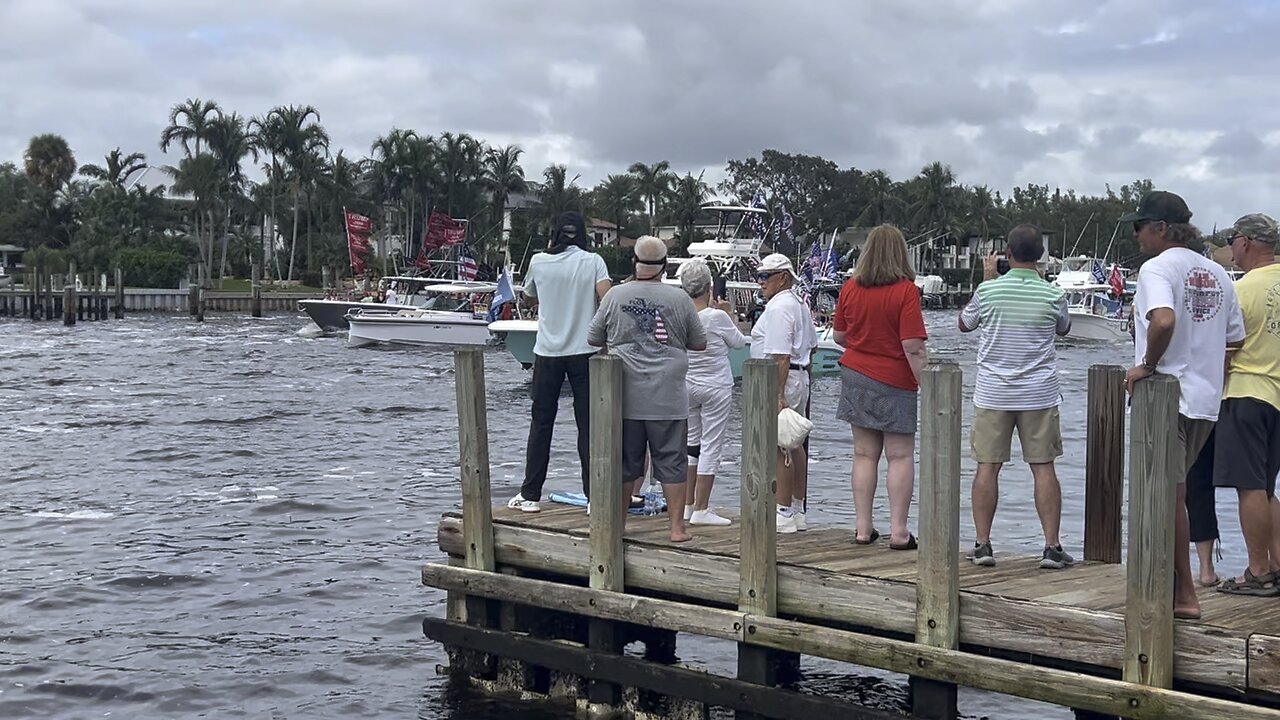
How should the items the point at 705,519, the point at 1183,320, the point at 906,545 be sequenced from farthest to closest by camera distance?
1. the point at 705,519
2. the point at 906,545
3. the point at 1183,320

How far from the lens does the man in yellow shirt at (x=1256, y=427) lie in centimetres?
715

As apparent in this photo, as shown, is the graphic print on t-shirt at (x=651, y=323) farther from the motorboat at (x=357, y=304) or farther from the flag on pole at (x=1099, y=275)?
the flag on pole at (x=1099, y=275)

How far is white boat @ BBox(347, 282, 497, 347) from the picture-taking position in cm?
5172

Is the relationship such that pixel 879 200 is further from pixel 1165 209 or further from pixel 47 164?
pixel 1165 209

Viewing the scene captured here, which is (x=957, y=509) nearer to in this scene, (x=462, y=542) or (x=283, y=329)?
(x=462, y=542)

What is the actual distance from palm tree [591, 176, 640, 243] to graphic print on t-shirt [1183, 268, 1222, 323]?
11570cm

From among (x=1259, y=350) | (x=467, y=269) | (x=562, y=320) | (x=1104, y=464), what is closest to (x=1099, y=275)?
(x=467, y=269)

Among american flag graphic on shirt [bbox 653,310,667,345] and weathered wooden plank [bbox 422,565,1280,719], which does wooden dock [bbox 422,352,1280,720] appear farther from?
american flag graphic on shirt [bbox 653,310,667,345]

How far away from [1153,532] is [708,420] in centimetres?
374

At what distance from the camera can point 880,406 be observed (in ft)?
27.7

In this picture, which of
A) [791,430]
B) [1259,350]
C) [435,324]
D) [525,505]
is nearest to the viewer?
[1259,350]

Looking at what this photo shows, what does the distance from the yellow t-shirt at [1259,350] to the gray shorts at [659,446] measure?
10.3 ft

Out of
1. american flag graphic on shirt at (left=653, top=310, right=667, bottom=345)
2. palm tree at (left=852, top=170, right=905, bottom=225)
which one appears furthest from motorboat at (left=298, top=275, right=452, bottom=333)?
palm tree at (left=852, top=170, right=905, bottom=225)

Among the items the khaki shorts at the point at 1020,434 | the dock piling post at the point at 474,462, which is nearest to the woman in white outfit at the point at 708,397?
the dock piling post at the point at 474,462
